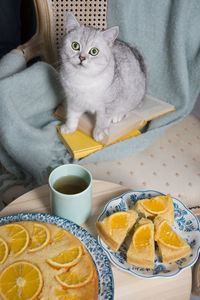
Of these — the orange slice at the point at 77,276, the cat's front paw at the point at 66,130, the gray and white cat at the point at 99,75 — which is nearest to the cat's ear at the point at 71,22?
the gray and white cat at the point at 99,75

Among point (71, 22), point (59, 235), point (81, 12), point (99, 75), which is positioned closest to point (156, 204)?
point (59, 235)

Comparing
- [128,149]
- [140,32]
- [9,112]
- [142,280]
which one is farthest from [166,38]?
[142,280]

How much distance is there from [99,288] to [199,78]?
103 cm

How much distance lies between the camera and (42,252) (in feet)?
2.01

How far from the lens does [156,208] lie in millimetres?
730

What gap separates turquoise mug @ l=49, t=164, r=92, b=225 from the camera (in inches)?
26.8

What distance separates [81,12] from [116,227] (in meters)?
0.92

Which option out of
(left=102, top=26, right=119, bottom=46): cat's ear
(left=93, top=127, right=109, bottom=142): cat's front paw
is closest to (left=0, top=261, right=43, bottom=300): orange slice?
(left=93, top=127, right=109, bottom=142): cat's front paw

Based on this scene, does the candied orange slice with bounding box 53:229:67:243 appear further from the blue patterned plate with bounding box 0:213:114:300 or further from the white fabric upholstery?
the white fabric upholstery

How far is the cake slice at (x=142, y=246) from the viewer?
634 millimetres

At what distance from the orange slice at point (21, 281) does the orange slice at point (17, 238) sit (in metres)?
0.03

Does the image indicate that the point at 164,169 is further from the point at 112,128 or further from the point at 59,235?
the point at 59,235

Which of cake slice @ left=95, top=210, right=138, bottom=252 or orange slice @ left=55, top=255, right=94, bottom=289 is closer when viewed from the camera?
orange slice @ left=55, top=255, right=94, bottom=289

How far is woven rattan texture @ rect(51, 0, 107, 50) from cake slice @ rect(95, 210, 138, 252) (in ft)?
2.80
